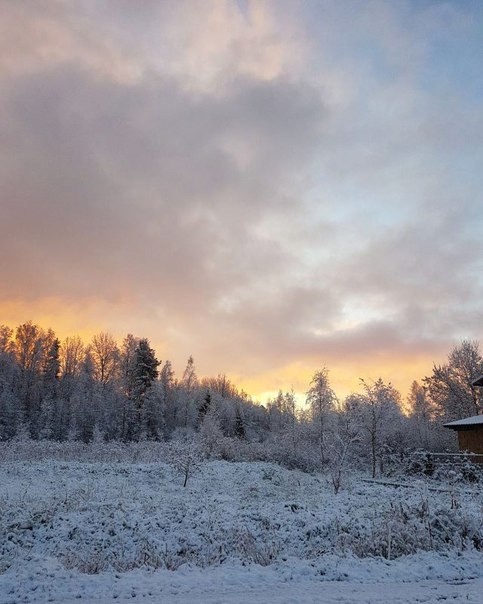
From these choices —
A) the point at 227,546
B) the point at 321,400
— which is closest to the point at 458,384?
the point at 321,400

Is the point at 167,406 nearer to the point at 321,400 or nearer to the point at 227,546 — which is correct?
the point at 321,400

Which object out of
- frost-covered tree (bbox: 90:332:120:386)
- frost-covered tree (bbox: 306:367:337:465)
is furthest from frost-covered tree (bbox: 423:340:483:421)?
frost-covered tree (bbox: 90:332:120:386)

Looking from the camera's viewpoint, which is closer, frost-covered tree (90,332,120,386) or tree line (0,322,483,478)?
tree line (0,322,483,478)

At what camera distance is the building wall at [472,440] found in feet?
89.4

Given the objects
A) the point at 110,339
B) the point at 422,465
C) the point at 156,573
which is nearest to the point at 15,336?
the point at 110,339

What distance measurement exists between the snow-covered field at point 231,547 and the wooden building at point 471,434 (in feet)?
44.7

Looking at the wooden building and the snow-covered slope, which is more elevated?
the wooden building

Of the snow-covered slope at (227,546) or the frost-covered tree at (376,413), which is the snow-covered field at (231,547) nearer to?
the snow-covered slope at (227,546)

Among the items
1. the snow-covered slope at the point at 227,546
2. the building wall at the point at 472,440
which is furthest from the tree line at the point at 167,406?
the snow-covered slope at the point at 227,546

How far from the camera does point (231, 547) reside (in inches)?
389

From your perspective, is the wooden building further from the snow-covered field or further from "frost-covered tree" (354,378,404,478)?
the snow-covered field

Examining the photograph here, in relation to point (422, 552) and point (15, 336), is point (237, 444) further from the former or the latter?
point (15, 336)

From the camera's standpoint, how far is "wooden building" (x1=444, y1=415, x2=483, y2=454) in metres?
27.2

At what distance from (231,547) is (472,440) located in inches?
932
